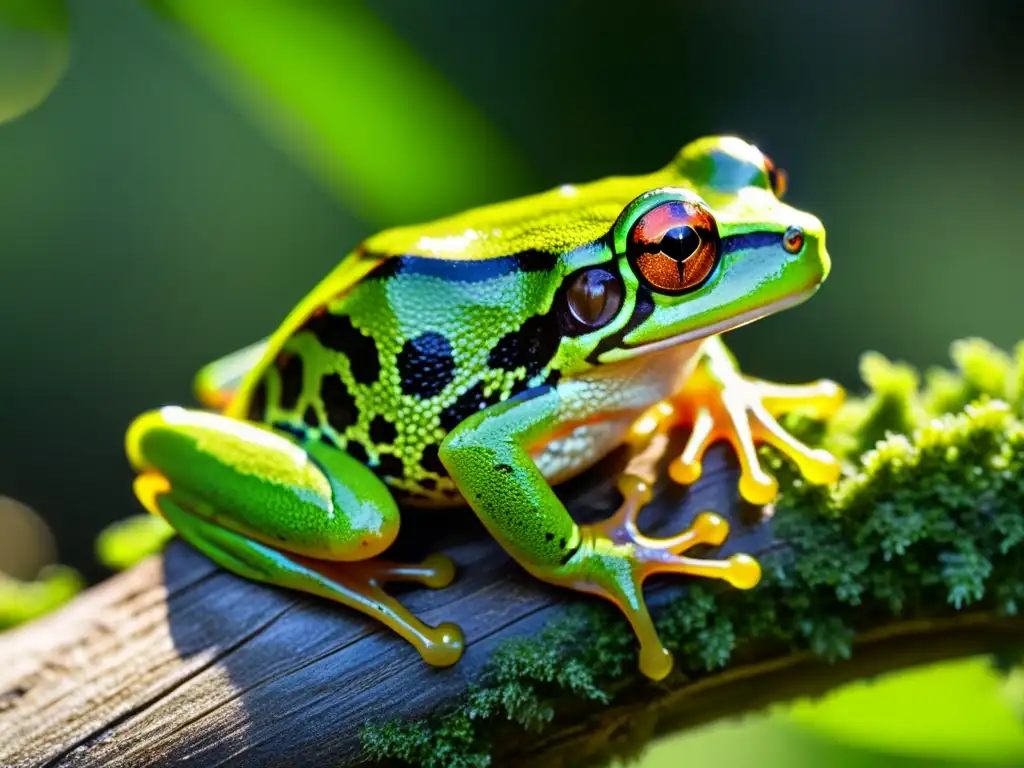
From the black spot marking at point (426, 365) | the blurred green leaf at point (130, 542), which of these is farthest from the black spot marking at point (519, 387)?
the blurred green leaf at point (130, 542)

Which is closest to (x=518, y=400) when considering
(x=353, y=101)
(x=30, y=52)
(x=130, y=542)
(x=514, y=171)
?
(x=130, y=542)

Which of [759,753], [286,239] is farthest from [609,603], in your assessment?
[286,239]

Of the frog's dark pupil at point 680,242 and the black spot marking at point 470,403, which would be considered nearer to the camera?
the frog's dark pupil at point 680,242

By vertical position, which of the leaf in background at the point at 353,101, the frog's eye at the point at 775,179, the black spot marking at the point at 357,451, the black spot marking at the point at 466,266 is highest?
the leaf in background at the point at 353,101

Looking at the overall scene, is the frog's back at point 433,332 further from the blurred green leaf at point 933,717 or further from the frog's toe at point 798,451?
the blurred green leaf at point 933,717

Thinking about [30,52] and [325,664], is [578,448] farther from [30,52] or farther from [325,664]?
[30,52]

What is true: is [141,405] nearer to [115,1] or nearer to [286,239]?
[286,239]
